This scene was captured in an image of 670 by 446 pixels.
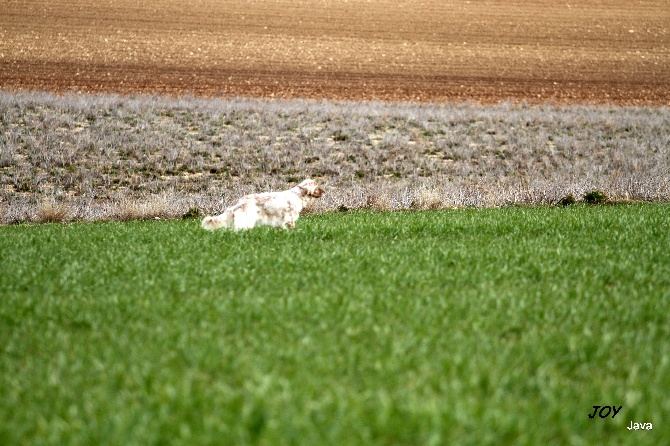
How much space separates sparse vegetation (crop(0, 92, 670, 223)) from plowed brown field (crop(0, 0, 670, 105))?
8.67 meters

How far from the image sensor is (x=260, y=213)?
1016cm

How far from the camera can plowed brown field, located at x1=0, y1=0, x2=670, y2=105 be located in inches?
1742

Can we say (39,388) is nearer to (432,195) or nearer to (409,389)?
(409,389)

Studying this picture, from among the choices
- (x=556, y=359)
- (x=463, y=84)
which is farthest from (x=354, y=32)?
(x=556, y=359)

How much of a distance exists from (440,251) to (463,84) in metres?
40.5

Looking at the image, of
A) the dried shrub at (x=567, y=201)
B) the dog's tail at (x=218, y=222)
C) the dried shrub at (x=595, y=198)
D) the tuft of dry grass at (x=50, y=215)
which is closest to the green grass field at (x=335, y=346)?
the dog's tail at (x=218, y=222)

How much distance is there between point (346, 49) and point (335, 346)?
1988 inches

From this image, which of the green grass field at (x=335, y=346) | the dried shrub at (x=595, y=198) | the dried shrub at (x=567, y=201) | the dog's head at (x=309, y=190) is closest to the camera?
the green grass field at (x=335, y=346)

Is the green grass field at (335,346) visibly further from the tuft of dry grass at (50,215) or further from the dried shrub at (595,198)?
the dried shrub at (595,198)

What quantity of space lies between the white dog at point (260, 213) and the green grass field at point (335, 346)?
2.29 metres

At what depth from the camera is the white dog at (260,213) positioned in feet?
32.6

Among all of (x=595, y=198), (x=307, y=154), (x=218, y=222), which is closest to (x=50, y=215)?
(x=218, y=222)

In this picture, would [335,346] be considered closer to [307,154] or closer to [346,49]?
[307,154]

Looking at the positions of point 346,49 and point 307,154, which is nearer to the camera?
point 307,154
